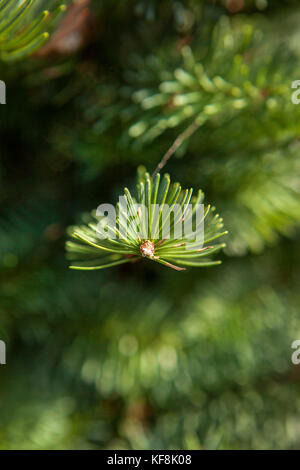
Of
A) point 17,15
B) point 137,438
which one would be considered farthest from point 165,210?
point 137,438

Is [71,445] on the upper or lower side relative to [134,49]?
lower

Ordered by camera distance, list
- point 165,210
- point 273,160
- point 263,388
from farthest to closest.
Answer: point 263,388, point 273,160, point 165,210

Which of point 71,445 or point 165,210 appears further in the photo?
point 71,445

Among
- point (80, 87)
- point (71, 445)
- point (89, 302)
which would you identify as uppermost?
point (80, 87)

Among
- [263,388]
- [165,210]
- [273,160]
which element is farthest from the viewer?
[263,388]

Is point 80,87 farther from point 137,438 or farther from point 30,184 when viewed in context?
point 137,438

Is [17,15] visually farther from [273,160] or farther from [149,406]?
[149,406]
